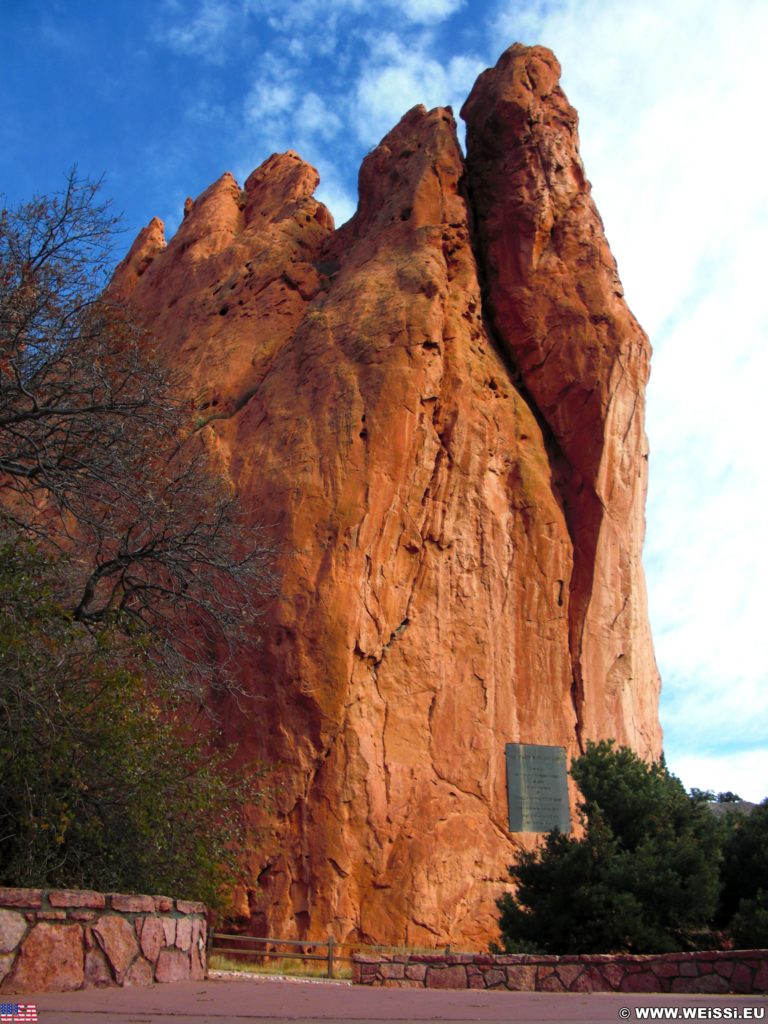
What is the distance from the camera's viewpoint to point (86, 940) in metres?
6.65

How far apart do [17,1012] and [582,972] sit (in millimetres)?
6203

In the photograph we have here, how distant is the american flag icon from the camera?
15.7 ft

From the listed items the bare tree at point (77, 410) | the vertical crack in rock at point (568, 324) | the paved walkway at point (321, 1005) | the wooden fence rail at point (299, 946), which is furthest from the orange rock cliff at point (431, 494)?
the paved walkway at point (321, 1005)

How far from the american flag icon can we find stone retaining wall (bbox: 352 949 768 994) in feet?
17.3

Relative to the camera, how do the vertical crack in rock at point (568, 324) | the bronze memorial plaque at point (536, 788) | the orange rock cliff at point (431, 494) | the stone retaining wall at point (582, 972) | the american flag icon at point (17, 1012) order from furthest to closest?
the vertical crack in rock at point (568, 324) < the bronze memorial plaque at point (536, 788) < the orange rock cliff at point (431, 494) < the stone retaining wall at point (582, 972) < the american flag icon at point (17, 1012)

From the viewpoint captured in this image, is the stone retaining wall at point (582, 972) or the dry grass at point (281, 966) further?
the dry grass at point (281, 966)

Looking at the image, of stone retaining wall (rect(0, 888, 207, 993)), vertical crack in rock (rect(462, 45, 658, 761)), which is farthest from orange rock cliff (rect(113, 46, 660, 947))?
stone retaining wall (rect(0, 888, 207, 993))

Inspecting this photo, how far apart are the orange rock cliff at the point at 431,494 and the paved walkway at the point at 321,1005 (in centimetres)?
826

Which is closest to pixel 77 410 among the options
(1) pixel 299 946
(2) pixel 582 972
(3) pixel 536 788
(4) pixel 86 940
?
(4) pixel 86 940

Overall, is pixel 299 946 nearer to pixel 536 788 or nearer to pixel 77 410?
pixel 536 788

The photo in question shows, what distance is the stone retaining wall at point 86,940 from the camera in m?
6.19

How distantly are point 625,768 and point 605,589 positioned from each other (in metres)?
7.77

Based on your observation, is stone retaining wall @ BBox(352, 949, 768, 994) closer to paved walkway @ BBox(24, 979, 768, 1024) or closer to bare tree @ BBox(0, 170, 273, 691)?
paved walkway @ BBox(24, 979, 768, 1024)

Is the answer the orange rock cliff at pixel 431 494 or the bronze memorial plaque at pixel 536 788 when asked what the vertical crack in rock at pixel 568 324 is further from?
the bronze memorial plaque at pixel 536 788
